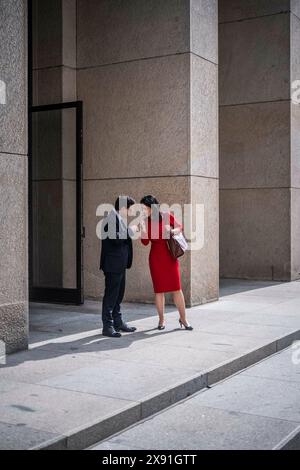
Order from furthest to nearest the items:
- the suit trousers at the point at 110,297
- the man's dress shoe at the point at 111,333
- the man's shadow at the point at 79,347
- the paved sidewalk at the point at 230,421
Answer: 1. the suit trousers at the point at 110,297
2. the man's dress shoe at the point at 111,333
3. the man's shadow at the point at 79,347
4. the paved sidewalk at the point at 230,421

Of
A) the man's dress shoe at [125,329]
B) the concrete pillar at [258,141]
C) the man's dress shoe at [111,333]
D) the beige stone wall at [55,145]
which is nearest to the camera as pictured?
the man's dress shoe at [111,333]

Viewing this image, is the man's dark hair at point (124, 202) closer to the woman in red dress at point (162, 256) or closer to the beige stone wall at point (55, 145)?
the woman in red dress at point (162, 256)

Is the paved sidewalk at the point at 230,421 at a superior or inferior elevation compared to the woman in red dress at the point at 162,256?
inferior

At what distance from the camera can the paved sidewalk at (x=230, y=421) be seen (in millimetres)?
4551

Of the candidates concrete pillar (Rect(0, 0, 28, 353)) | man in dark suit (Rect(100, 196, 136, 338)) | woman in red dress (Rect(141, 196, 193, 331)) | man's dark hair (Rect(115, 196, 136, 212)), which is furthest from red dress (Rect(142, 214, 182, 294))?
concrete pillar (Rect(0, 0, 28, 353))

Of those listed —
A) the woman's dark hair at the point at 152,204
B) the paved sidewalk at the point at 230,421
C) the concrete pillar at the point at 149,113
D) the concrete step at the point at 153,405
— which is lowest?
the paved sidewalk at the point at 230,421

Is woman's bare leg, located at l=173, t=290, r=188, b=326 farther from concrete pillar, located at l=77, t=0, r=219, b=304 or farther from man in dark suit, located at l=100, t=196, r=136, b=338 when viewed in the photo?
concrete pillar, located at l=77, t=0, r=219, b=304

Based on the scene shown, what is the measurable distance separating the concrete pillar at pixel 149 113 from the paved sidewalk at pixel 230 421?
4.60m

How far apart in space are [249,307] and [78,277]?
2.93 meters

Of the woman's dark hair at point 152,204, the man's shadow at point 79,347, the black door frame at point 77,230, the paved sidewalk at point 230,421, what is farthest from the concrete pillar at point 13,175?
the black door frame at point 77,230

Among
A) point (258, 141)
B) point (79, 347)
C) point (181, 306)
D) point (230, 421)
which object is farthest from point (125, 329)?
point (258, 141)

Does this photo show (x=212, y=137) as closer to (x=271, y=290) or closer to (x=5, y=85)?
(x=271, y=290)

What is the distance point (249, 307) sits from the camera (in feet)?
34.6

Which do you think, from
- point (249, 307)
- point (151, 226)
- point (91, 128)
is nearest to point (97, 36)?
point (91, 128)
